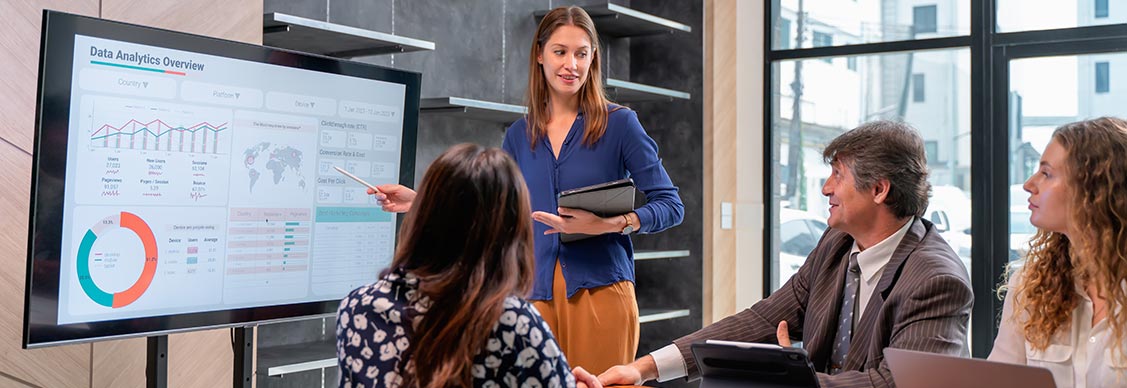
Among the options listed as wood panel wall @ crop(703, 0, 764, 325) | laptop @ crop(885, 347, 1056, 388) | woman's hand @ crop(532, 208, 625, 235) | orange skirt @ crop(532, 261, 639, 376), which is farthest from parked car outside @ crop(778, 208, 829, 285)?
laptop @ crop(885, 347, 1056, 388)

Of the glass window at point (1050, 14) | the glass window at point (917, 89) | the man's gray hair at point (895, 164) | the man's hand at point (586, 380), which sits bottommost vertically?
the man's hand at point (586, 380)

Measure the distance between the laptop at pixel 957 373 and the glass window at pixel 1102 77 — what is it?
3.18 meters

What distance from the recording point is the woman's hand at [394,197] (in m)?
2.65

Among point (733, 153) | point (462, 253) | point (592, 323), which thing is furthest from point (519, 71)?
point (462, 253)

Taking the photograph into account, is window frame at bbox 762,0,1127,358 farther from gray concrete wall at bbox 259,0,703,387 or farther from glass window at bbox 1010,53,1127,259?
gray concrete wall at bbox 259,0,703,387

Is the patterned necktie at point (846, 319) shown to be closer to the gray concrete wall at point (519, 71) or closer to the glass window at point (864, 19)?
the gray concrete wall at point (519, 71)

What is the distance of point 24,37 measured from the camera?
7.32 ft

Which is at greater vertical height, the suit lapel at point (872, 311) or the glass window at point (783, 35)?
the glass window at point (783, 35)

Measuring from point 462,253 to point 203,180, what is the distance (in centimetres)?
110

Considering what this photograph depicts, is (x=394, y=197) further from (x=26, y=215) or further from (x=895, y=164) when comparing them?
(x=895, y=164)

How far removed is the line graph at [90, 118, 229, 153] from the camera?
211 cm

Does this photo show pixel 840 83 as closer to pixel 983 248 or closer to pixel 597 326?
pixel 983 248

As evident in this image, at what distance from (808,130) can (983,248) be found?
0.97m

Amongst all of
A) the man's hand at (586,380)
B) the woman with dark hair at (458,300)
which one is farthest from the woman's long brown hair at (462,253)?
the man's hand at (586,380)
